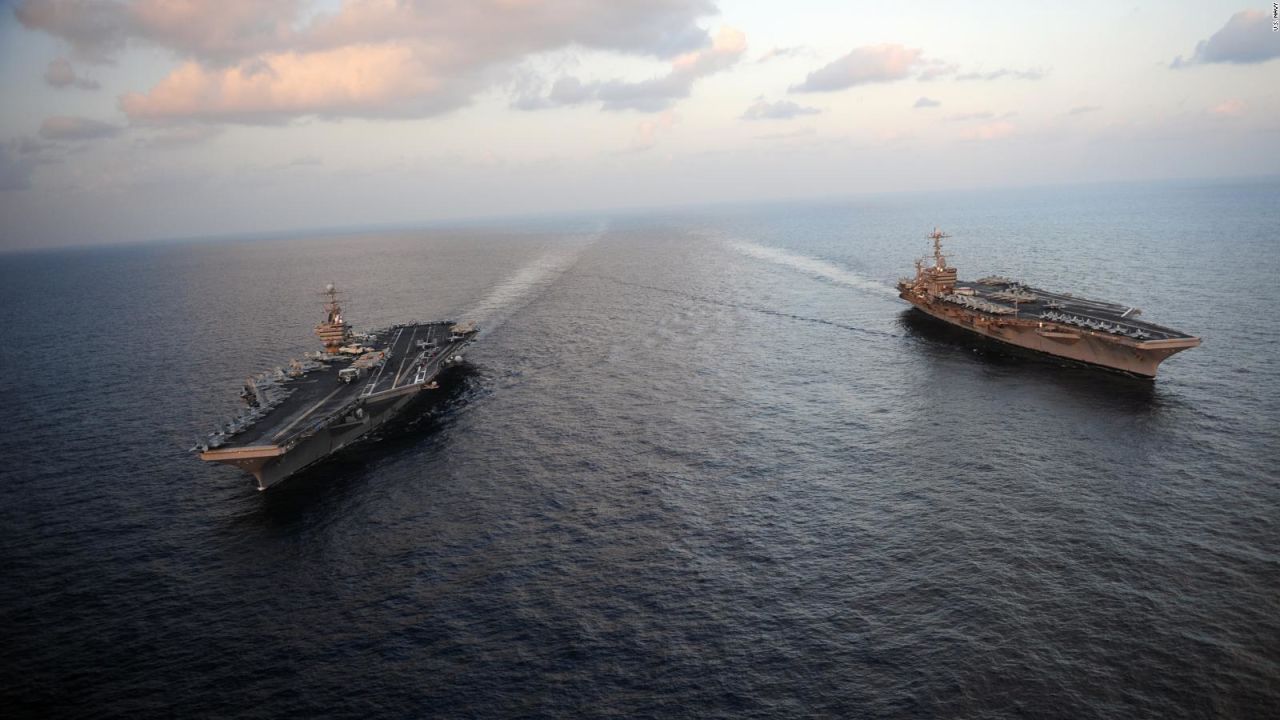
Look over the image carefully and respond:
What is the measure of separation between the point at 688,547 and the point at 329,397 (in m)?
44.9

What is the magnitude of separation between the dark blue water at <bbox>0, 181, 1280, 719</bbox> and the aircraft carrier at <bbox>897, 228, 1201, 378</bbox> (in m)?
3.79

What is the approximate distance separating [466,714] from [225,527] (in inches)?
1132

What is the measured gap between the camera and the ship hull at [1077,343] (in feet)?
223

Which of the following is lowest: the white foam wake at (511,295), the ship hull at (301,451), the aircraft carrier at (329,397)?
the ship hull at (301,451)

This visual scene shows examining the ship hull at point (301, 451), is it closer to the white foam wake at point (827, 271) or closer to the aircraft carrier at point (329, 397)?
the aircraft carrier at point (329, 397)

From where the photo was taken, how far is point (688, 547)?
43500 mm

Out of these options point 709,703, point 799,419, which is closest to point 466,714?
point 709,703

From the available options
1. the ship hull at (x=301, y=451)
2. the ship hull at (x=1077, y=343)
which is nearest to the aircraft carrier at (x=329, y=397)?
the ship hull at (x=301, y=451)

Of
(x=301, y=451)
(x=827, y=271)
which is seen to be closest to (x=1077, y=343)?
(x=301, y=451)

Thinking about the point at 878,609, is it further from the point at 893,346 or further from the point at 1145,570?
the point at 893,346

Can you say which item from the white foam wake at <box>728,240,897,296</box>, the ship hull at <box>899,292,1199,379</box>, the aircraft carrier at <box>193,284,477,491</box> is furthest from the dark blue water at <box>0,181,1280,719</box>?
the white foam wake at <box>728,240,897,296</box>

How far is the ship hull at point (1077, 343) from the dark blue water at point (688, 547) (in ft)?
10.5

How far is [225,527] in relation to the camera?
48938mm

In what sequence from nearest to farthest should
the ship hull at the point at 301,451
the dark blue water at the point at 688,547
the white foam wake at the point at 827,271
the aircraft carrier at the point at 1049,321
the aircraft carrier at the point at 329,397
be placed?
the dark blue water at the point at 688,547 → the ship hull at the point at 301,451 → the aircraft carrier at the point at 329,397 → the aircraft carrier at the point at 1049,321 → the white foam wake at the point at 827,271
